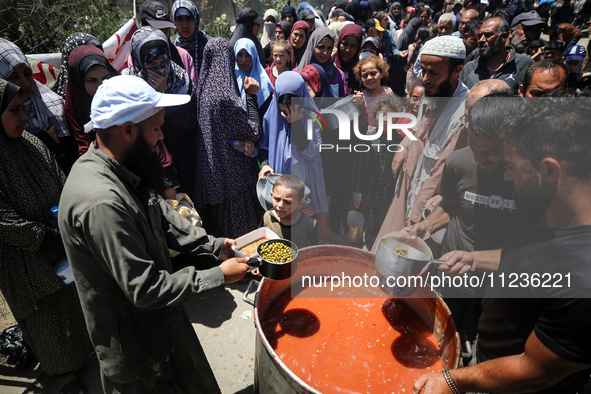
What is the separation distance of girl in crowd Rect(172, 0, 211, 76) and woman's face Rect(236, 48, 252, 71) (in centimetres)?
72

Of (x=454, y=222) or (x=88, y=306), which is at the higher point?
(x=88, y=306)

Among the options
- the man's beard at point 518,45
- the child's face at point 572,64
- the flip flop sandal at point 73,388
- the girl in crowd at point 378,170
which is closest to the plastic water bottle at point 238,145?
the girl in crowd at point 378,170

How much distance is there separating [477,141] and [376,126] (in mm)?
1841

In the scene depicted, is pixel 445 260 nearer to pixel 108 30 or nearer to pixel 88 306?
pixel 88 306

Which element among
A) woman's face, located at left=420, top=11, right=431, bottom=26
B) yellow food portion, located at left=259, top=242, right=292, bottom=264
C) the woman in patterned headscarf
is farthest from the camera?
woman's face, located at left=420, top=11, right=431, bottom=26

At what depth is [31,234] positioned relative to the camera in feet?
7.19

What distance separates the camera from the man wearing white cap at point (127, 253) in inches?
59.4

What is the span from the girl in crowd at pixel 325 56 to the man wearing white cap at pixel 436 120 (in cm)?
184

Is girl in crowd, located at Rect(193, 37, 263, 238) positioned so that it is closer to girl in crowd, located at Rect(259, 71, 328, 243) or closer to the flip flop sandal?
girl in crowd, located at Rect(259, 71, 328, 243)

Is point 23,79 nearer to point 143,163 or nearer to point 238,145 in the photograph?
point 238,145

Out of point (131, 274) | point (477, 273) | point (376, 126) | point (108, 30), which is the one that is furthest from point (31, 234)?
point (108, 30)

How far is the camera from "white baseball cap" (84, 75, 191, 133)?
61.6 inches

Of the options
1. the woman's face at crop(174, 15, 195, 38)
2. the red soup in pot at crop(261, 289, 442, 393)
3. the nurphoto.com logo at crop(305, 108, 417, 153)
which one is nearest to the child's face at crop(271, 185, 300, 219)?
the red soup in pot at crop(261, 289, 442, 393)

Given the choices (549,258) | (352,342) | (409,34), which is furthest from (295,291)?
(409,34)
